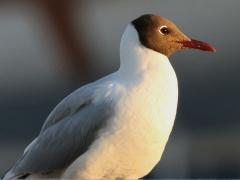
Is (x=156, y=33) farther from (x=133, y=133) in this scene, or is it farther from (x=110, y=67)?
(x=110, y=67)

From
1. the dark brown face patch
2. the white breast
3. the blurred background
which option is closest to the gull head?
the dark brown face patch

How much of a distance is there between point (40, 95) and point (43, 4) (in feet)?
3.65

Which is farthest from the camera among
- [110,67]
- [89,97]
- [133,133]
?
[110,67]

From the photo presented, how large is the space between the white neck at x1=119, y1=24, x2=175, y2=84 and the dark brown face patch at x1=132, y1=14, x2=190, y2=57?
0.04 ft

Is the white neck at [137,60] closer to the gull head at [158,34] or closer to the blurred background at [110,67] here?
the gull head at [158,34]

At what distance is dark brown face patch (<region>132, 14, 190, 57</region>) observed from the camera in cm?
205

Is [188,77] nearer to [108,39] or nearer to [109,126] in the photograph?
[108,39]

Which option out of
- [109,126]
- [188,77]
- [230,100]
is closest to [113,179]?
[109,126]

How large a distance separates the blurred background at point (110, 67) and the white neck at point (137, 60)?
4.06 ft

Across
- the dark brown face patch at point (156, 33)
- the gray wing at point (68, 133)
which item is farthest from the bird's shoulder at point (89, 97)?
the dark brown face patch at point (156, 33)

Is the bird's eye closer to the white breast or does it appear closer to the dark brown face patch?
the dark brown face patch

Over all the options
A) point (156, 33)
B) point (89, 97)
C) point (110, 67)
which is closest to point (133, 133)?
point (89, 97)

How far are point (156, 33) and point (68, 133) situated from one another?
1.07 ft

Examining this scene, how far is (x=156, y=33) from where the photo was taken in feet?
6.72
